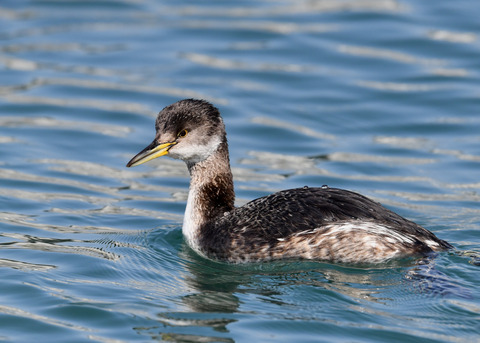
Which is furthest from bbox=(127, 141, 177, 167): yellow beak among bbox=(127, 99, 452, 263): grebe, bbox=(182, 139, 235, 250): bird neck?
bbox=(182, 139, 235, 250): bird neck

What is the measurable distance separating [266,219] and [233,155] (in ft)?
14.7

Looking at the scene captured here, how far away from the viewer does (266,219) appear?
950 centimetres

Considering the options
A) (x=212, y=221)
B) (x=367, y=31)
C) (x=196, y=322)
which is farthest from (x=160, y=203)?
(x=367, y=31)

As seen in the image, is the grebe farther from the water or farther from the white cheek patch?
the water

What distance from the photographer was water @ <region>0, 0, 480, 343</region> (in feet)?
27.0

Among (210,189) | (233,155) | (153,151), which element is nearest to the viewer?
(153,151)

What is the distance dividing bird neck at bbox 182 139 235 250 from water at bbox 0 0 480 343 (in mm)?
470

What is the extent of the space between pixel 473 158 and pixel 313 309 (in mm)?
6174

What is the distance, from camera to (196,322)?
8.02 meters

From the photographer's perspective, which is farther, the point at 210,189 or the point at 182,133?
the point at 210,189

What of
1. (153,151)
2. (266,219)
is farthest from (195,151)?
(266,219)

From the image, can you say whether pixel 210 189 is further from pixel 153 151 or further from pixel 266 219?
pixel 266 219

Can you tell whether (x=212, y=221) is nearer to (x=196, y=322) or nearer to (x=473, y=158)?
(x=196, y=322)

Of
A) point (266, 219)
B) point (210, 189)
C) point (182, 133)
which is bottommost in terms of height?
point (266, 219)
